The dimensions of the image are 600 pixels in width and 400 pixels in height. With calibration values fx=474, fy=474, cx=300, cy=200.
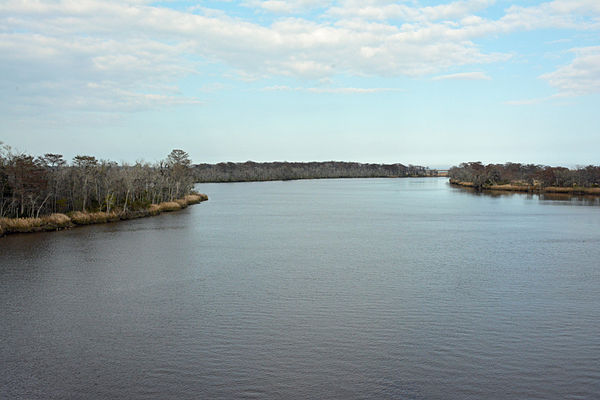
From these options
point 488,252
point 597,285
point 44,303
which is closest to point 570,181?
point 488,252

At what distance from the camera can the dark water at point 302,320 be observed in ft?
27.0

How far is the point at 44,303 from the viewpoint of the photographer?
13203 millimetres

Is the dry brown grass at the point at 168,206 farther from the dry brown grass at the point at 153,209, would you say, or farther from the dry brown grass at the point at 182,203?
the dry brown grass at the point at 182,203

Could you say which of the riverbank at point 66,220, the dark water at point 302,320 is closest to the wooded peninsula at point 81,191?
the riverbank at point 66,220

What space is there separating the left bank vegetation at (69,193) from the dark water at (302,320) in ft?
19.5

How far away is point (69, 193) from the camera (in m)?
34.1

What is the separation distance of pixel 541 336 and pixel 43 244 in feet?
74.7

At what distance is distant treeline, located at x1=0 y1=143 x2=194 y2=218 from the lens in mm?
28688

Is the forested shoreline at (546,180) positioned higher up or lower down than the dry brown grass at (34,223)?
higher up

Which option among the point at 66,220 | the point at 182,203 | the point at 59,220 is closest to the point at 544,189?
the point at 182,203

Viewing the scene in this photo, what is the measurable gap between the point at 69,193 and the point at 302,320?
2824cm

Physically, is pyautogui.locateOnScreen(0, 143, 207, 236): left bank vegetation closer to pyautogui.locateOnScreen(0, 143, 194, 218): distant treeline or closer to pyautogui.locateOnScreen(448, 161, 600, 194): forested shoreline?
pyautogui.locateOnScreen(0, 143, 194, 218): distant treeline

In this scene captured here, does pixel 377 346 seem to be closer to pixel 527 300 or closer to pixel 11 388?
pixel 527 300

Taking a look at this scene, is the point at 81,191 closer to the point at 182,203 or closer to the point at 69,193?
the point at 69,193
